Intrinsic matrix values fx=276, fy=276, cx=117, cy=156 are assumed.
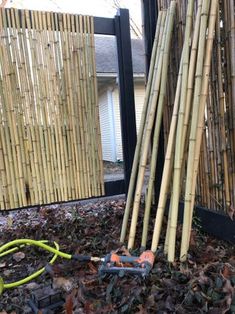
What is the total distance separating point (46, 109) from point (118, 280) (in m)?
1.61

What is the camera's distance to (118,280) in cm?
145

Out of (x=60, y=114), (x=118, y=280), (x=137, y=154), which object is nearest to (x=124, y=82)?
(x=60, y=114)

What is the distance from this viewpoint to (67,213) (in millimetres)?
3113

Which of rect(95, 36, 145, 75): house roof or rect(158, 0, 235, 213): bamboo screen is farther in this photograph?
rect(95, 36, 145, 75): house roof

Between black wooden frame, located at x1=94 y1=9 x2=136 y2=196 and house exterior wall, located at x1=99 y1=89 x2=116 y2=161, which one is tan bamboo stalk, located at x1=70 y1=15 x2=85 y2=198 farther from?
house exterior wall, located at x1=99 y1=89 x2=116 y2=161

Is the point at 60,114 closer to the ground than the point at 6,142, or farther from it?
farther from it

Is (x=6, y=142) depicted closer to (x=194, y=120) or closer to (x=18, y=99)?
(x=18, y=99)

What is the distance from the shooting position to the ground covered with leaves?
1244 mm

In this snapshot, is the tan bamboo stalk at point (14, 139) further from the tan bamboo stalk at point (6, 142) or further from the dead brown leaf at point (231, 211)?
the dead brown leaf at point (231, 211)

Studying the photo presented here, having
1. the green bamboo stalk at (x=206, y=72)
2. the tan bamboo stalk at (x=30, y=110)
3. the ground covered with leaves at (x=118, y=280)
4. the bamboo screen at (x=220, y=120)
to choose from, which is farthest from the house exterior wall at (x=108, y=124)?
the green bamboo stalk at (x=206, y=72)

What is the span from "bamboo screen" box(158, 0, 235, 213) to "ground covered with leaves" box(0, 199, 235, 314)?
0.33 m

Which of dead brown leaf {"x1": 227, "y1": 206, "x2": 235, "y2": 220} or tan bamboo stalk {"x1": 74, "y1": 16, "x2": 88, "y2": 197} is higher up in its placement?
tan bamboo stalk {"x1": 74, "y1": 16, "x2": 88, "y2": 197}

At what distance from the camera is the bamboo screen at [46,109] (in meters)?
2.34

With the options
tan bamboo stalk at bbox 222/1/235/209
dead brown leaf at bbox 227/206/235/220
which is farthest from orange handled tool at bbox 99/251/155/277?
tan bamboo stalk at bbox 222/1/235/209
